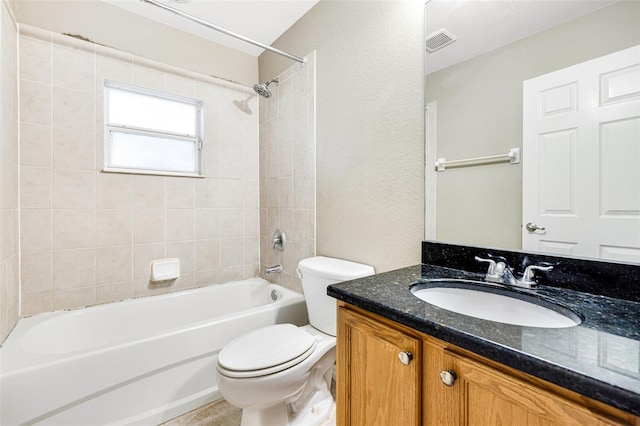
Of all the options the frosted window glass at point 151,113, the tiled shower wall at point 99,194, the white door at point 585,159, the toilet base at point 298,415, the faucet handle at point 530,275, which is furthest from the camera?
the frosted window glass at point 151,113

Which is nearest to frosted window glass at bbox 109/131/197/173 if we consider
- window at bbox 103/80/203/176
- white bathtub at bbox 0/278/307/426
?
window at bbox 103/80/203/176

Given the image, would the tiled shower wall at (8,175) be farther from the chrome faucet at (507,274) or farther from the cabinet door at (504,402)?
the chrome faucet at (507,274)

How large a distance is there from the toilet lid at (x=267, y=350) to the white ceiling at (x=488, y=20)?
1.42 metres

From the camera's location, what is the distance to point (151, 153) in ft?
7.09

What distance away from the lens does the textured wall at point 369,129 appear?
1354mm

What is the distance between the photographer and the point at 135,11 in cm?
200

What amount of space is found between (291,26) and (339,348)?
7.36ft

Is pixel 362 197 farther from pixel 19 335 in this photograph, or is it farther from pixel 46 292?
pixel 46 292

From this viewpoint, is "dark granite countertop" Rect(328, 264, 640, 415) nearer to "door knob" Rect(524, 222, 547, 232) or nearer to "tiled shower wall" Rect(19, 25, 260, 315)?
"door knob" Rect(524, 222, 547, 232)

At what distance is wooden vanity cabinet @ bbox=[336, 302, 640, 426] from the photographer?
478mm

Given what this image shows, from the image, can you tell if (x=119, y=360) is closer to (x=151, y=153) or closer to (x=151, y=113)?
(x=151, y=153)

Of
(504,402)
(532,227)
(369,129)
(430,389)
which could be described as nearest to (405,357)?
(430,389)

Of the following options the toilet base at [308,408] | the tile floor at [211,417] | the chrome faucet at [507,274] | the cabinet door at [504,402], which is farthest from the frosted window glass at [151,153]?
the cabinet door at [504,402]

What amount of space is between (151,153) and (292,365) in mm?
1861
